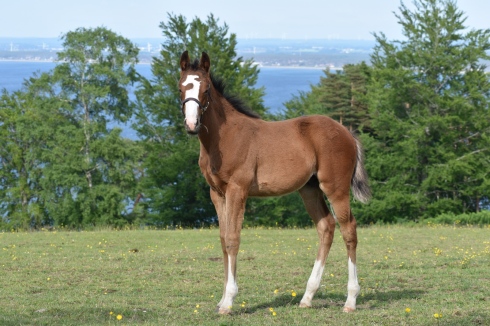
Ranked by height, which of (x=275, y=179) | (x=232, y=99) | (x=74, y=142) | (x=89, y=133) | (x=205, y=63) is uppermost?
(x=205, y=63)

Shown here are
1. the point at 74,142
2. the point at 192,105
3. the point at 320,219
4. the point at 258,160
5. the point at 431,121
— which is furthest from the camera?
the point at 74,142

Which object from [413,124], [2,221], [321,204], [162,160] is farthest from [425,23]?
[321,204]

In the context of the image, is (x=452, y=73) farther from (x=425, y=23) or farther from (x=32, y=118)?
(x=32, y=118)

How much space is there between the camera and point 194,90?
8.92 meters

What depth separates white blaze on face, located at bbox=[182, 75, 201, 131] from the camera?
8651 mm

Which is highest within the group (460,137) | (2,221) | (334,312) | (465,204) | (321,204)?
(321,204)

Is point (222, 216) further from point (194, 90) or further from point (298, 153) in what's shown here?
point (194, 90)

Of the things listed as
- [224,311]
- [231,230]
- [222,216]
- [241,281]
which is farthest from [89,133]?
[224,311]

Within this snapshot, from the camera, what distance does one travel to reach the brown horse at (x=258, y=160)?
361 inches

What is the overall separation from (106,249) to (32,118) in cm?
4095

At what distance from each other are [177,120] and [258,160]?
3820cm

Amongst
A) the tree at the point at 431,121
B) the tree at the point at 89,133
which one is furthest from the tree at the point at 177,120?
the tree at the point at 431,121

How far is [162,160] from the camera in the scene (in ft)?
153

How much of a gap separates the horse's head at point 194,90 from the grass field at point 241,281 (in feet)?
8.16
